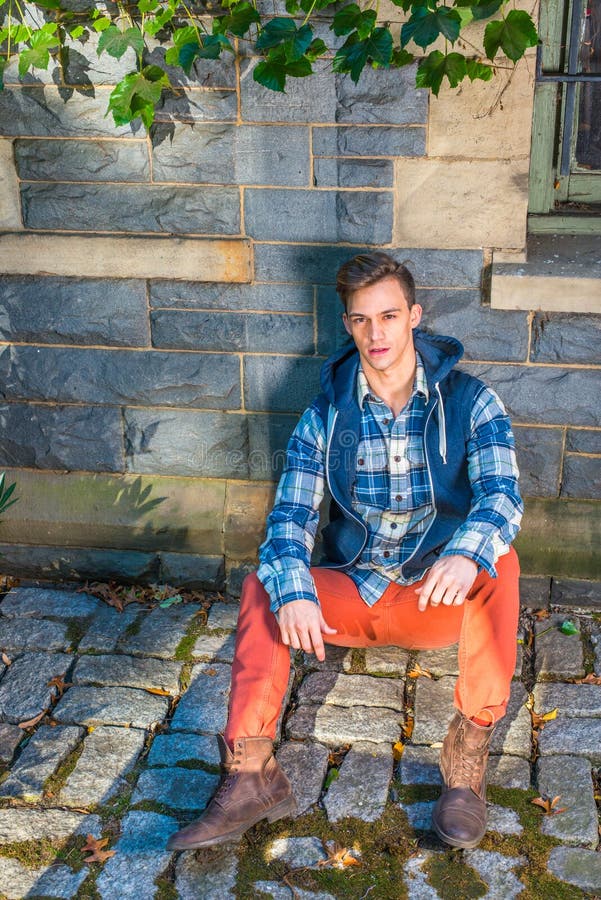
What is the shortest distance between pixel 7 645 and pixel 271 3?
2.51 meters

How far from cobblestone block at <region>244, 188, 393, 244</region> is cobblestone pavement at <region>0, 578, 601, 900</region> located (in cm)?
151

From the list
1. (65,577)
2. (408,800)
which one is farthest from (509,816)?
(65,577)

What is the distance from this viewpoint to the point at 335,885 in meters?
2.66

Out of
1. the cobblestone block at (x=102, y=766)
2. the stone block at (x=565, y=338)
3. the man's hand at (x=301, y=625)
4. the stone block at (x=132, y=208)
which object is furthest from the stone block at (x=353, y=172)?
the cobblestone block at (x=102, y=766)

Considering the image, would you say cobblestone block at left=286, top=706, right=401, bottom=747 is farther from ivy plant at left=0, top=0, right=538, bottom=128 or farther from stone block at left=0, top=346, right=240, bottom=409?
ivy plant at left=0, top=0, right=538, bottom=128

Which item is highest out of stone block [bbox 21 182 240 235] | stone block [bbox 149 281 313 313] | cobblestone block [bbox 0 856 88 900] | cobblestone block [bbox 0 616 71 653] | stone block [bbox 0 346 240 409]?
stone block [bbox 21 182 240 235]

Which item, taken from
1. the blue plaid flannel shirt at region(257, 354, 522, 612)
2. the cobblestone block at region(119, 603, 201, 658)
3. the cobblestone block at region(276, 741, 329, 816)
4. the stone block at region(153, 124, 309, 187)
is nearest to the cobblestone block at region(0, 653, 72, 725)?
the cobblestone block at region(119, 603, 201, 658)

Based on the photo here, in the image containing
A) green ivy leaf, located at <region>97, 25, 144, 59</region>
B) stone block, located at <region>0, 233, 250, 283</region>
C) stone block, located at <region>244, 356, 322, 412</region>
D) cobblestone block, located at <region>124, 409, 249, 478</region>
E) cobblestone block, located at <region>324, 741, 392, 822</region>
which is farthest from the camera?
cobblestone block, located at <region>124, 409, 249, 478</region>

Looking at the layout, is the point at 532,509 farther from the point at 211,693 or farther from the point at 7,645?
the point at 7,645

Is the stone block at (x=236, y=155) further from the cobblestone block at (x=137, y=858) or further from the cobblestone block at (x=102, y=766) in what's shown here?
the cobblestone block at (x=137, y=858)

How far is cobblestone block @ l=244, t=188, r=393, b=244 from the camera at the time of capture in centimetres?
365

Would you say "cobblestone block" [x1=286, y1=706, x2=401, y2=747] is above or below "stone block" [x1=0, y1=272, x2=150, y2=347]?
below

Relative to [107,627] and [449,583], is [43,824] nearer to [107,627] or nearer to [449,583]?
[107,627]

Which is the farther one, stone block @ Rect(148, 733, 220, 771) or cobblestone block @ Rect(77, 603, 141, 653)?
cobblestone block @ Rect(77, 603, 141, 653)
